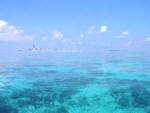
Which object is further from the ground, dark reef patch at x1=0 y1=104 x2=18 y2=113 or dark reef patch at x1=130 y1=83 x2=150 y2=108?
dark reef patch at x1=130 y1=83 x2=150 y2=108

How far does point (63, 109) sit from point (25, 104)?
319cm

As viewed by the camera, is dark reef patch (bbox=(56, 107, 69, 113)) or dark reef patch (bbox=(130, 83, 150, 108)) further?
dark reef patch (bbox=(130, 83, 150, 108))

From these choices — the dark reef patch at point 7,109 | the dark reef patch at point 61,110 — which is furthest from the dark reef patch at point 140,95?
the dark reef patch at point 7,109

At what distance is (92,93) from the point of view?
1564cm

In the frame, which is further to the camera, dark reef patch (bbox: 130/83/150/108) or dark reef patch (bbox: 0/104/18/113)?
dark reef patch (bbox: 130/83/150/108)

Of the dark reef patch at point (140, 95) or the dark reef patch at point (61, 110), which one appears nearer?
the dark reef patch at point (61, 110)

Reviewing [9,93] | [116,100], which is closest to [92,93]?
[116,100]

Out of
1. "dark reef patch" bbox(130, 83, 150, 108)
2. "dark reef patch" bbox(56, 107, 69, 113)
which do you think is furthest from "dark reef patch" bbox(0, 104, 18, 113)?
"dark reef patch" bbox(130, 83, 150, 108)

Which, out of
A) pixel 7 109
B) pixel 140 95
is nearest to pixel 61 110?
pixel 7 109

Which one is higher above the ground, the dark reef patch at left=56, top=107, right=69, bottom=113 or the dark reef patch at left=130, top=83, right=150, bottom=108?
the dark reef patch at left=130, top=83, right=150, bottom=108

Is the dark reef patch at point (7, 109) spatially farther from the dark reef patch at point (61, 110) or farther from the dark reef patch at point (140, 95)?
the dark reef patch at point (140, 95)

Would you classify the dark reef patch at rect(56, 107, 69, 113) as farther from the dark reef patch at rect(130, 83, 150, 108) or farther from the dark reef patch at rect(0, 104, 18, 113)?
the dark reef patch at rect(130, 83, 150, 108)

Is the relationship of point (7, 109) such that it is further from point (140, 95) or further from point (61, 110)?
point (140, 95)

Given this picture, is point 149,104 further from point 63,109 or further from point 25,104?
point 25,104
